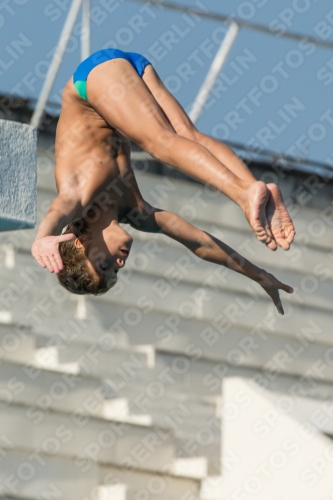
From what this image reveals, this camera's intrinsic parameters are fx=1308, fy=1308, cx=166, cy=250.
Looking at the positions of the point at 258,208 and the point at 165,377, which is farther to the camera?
the point at 165,377

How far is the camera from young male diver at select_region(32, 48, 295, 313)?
450 cm

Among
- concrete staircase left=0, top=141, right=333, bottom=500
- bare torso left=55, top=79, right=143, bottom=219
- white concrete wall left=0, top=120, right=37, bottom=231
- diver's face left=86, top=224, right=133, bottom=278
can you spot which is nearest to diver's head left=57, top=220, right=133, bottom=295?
diver's face left=86, top=224, right=133, bottom=278

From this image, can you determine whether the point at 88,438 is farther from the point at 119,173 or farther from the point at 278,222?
the point at 278,222

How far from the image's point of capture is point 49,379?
6902 mm

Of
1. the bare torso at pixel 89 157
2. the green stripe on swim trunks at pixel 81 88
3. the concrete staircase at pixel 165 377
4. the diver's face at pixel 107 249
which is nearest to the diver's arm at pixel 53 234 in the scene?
the bare torso at pixel 89 157

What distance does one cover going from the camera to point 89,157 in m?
5.14

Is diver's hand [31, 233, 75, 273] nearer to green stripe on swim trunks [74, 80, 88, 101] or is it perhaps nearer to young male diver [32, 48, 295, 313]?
Answer: young male diver [32, 48, 295, 313]

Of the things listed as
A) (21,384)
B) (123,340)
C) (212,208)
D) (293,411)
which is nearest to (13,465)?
(21,384)

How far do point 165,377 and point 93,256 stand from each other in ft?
7.71

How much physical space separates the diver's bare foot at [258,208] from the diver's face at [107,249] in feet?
2.65

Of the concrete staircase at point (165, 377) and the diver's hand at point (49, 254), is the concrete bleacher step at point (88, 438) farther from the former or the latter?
the diver's hand at point (49, 254)

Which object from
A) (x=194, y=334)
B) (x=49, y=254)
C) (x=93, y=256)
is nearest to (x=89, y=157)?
(x=93, y=256)

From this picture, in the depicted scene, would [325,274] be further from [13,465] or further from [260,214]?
[260,214]

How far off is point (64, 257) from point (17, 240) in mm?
1946
